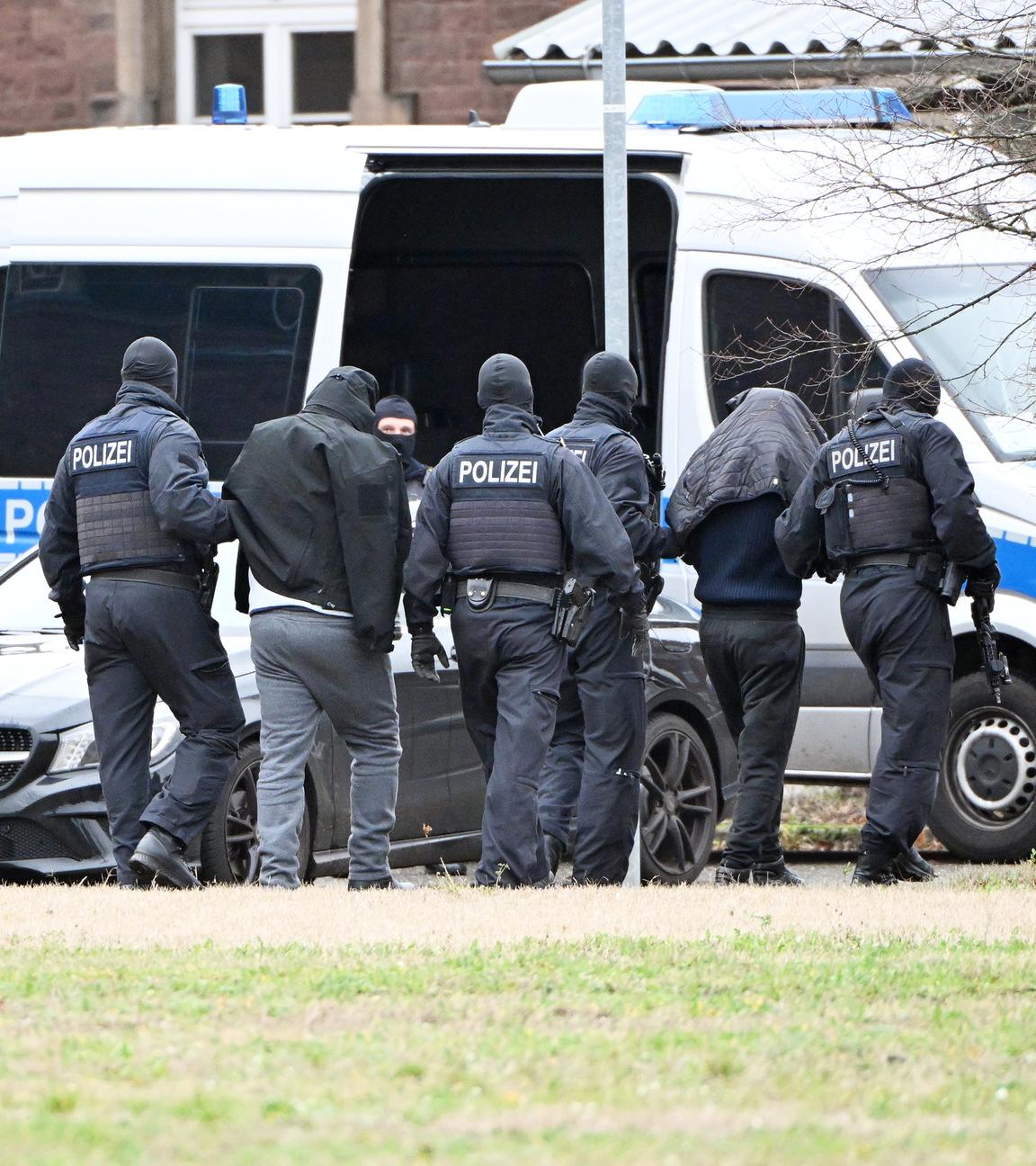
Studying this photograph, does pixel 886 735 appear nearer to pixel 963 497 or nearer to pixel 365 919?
pixel 963 497

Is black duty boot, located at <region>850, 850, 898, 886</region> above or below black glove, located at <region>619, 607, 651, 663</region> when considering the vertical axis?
below

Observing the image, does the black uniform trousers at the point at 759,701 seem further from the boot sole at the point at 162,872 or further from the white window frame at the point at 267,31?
the white window frame at the point at 267,31

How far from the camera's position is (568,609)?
729 cm

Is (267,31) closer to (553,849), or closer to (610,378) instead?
(610,378)

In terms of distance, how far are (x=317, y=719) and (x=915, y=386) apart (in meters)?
2.37

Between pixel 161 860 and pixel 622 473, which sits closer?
pixel 161 860

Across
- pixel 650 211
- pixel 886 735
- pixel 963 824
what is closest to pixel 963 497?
pixel 886 735

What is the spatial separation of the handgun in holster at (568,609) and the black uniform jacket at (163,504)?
3.67ft

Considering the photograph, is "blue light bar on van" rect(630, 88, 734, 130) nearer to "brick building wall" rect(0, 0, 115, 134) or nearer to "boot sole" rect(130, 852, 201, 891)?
"boot sole" rect(130, 852, 201, 891)

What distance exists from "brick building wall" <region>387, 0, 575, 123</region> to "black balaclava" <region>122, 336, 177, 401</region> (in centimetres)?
819

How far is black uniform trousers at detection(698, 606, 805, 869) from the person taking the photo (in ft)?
25.8

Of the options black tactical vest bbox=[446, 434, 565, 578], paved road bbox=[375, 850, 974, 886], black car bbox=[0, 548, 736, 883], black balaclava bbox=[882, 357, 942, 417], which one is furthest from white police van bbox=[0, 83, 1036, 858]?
black tactical vest bbox=[446, 434, 565, 578]

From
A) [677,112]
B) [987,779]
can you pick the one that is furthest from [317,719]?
[677,112]

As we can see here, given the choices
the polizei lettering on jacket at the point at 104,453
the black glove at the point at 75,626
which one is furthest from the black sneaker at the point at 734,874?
the polizei lettering on jacket at the point at 104,453
